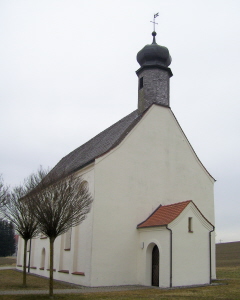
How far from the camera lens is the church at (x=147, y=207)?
59.9 feet

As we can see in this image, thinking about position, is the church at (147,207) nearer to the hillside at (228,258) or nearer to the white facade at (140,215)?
the white facade at (140,215)

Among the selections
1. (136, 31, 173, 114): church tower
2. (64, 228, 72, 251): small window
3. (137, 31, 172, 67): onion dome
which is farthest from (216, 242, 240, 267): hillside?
(137, 31, 172, 67): onion dome

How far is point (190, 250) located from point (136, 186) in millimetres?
4757

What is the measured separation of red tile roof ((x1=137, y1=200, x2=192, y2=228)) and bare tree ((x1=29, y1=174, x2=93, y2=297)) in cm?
429

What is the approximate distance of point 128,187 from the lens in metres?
20.5

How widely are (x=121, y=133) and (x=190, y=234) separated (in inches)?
306

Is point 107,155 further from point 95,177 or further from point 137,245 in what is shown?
point 137,245

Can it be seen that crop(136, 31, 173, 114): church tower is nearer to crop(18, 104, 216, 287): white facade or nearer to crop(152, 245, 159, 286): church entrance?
crop(18, 104, 216, 287): white facade

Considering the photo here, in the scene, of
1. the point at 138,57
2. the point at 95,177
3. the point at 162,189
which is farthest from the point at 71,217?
the point at 138,57

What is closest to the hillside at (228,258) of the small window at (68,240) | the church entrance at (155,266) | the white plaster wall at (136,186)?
the white plaster wall at (136,186)

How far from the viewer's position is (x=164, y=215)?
762 inches

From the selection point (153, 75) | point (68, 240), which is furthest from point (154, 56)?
point (68, 240)

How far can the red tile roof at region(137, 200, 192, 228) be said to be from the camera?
18328mm

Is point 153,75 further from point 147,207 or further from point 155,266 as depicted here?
point 155,266
